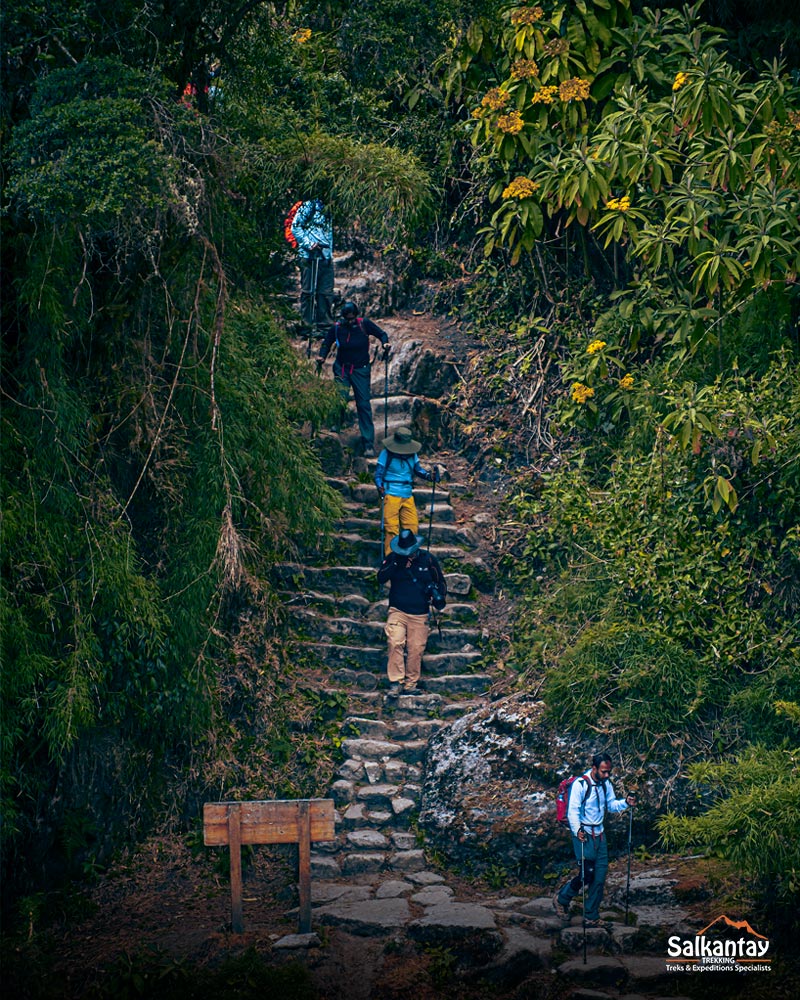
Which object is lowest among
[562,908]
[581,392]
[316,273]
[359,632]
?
[562,908]

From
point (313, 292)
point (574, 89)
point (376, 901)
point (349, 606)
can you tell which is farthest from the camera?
point (313, 292)

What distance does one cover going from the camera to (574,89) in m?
14.1

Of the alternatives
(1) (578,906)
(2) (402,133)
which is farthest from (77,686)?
(2) (402,133)

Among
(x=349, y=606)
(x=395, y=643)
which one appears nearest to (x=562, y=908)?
(x=395, y=643)

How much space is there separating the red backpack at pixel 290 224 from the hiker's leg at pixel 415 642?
4.54m

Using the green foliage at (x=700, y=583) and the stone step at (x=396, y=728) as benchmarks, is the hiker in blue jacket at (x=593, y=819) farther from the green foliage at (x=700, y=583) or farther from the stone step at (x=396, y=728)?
the stone step at (x=396, y=728)

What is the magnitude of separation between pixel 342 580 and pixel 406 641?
143cm

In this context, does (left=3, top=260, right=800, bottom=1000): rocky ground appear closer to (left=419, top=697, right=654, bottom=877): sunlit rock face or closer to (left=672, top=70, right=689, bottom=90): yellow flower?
(left=419, top=697, right=654, bottom=877): sunlit rock face

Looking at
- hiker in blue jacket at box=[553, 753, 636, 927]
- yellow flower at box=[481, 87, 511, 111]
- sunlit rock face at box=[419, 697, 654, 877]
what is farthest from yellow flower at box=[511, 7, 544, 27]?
hiker in blue jacket at box=[553, 753, 636, 927]

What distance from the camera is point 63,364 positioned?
36.1 ft

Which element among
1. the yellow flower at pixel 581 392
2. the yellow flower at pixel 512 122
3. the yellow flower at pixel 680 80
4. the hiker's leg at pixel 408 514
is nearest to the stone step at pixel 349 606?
the hiker's leg at pixel 408 514

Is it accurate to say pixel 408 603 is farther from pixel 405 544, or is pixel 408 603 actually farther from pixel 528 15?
pixel 528 15

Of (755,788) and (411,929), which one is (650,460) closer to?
(755,788)

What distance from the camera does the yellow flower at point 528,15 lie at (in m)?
14.3
